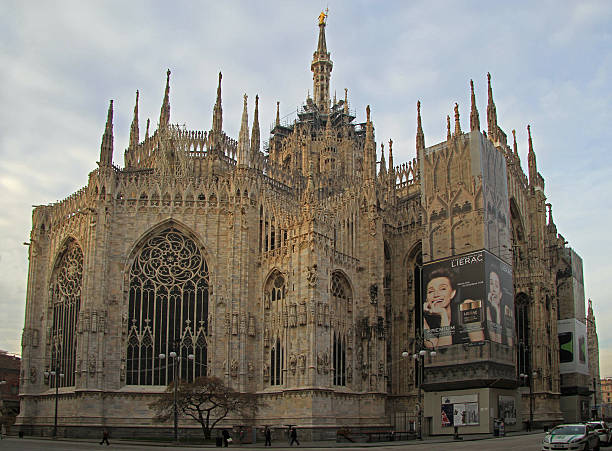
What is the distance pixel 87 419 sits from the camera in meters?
45.3

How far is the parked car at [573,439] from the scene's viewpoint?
81.0 feet

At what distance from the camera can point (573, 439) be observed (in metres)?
24.8

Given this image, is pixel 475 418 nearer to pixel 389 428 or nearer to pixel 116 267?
pixel 389 428

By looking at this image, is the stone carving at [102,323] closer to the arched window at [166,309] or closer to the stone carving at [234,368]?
the arched window at [166,309]

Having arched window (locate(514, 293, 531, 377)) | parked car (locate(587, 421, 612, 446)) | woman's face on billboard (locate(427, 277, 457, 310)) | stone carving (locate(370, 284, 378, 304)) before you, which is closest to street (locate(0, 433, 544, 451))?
parked car (locate(587, 421, 612, 446))

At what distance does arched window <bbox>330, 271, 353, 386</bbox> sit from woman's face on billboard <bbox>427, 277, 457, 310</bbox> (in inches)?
255

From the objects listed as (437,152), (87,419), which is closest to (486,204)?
(437,152)

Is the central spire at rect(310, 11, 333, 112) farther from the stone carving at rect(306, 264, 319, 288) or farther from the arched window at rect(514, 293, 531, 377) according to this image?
the stone carving at rect(306, 264, 319, 288)

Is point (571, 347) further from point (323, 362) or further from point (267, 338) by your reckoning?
point (267, 338)

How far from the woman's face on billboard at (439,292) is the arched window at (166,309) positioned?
17313 millimetres

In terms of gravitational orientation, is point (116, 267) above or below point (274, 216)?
below

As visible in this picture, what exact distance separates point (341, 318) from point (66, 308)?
22.0 meters

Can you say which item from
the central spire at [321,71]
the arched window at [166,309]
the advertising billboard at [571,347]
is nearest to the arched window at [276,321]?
the arched window at [166,309]

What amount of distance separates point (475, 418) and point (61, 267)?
3460cm
